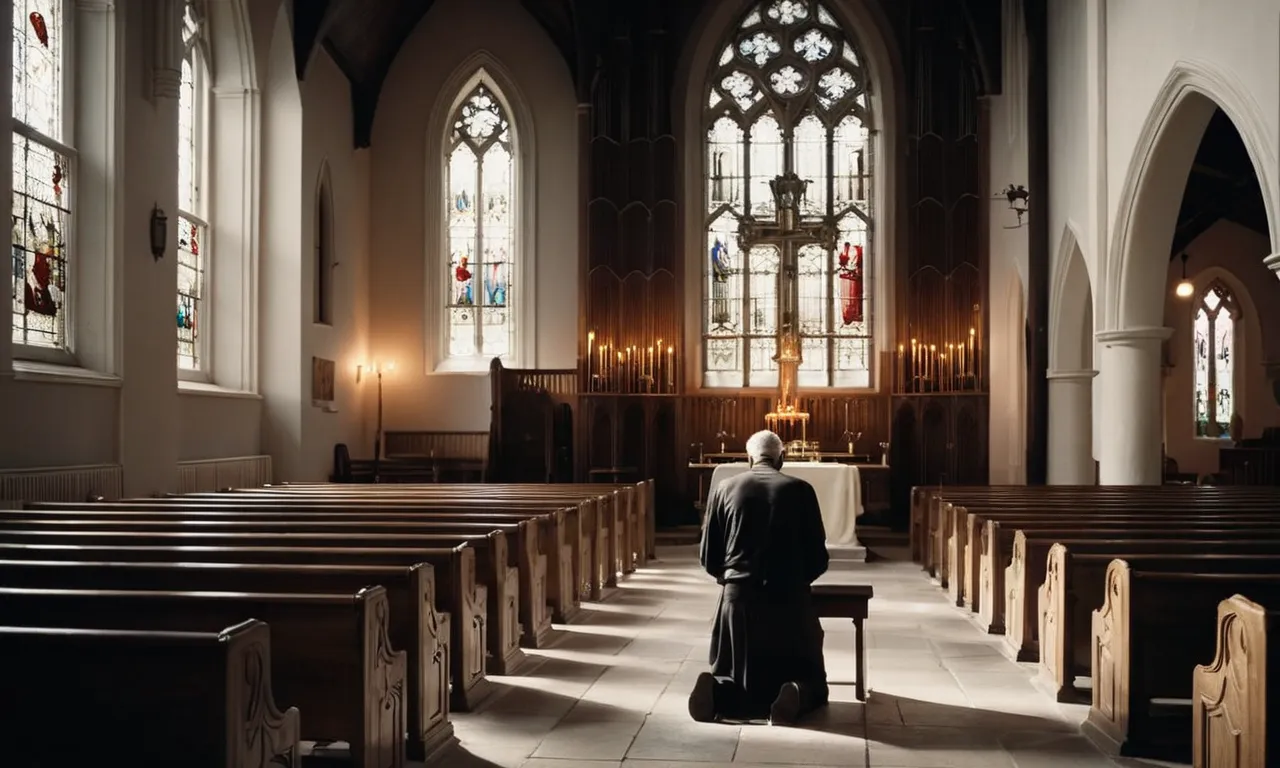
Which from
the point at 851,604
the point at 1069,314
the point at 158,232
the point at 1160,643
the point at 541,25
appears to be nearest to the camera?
the point at 1160,643

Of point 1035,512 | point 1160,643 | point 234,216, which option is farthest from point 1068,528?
point 234,216

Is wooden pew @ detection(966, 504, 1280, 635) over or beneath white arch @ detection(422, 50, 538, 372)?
beneath

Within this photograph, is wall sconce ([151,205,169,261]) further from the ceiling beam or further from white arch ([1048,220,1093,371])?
white arch ([1048,220,1093,371])

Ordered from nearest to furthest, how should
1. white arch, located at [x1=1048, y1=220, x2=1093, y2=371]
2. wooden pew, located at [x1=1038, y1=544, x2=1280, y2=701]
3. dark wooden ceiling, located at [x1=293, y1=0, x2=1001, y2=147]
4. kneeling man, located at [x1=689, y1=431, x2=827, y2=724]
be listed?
kneeling man, located at [x1=689, y1=431, x2=827, y2=724]
wooden pew, located at [x1=1038, y1=544, x2=1280, y2=701]
white arch, located at [x1=1048, y1=220, x2=1093, y2=371]
dark wooden ceiling, located at [x1=293, y1=0, x2=1001, y2=147]

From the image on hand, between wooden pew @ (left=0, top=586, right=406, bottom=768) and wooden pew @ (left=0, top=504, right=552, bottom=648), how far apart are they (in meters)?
2.16

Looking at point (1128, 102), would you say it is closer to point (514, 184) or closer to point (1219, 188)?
point (1219, 188)

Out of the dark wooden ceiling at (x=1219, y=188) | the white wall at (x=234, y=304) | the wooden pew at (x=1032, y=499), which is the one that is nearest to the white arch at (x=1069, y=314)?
the dark wooden ceiling at (x=1219, y=188)

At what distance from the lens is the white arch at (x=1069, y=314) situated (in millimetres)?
14398

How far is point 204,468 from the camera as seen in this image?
1301cm

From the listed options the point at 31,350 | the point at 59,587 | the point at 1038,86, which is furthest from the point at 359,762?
the point at 1038,86

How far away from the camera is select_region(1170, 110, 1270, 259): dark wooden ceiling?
1497 cm

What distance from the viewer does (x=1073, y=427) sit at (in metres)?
14.3

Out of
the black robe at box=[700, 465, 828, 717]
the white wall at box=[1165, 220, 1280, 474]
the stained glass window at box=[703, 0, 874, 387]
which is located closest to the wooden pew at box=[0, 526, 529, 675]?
the black robe at box=[700, 465, 828, 717]

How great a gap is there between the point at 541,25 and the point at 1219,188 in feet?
32.4
